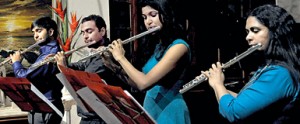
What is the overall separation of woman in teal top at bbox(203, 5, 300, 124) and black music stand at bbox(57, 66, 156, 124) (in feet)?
1.36

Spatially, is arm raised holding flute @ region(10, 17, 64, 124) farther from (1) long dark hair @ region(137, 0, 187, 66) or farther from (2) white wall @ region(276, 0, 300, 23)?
(2) white wall @ region(276, 0, 300, 23)

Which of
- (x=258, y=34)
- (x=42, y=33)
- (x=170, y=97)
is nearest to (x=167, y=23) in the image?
(x=170, y=97)

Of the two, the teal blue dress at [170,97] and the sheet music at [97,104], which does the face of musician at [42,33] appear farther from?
the sheet music at [97,104]

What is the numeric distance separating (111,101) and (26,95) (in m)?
1.68

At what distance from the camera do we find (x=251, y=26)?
2459 mm

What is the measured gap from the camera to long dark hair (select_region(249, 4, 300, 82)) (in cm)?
239

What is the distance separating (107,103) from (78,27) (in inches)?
124

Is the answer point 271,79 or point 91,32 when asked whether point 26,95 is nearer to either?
point 91,32

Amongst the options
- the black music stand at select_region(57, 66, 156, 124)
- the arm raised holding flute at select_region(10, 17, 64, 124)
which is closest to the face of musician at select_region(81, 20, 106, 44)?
the arm raised holding flute at select_region(10, 17, 64, 124)

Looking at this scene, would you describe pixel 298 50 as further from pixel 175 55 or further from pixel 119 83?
pixel 119 83

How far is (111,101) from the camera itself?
239cm

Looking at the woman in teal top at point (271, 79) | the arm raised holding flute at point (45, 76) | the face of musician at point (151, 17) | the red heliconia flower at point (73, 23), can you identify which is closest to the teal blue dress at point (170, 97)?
the face of musician at point (151, 17)

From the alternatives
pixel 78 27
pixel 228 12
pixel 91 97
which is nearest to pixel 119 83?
pixel 91 97

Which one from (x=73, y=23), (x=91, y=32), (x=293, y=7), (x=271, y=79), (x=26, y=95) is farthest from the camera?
(x=293, y=7)
